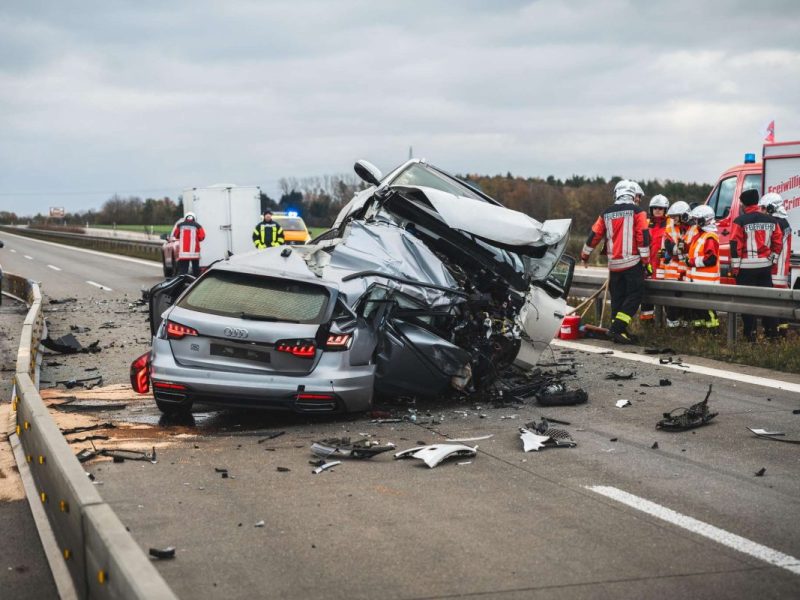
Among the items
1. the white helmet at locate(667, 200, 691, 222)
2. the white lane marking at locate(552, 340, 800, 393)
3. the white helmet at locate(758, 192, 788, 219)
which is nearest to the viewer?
the white lane marking at locate(552, 340, 800, 393)

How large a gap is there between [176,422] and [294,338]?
1.39m

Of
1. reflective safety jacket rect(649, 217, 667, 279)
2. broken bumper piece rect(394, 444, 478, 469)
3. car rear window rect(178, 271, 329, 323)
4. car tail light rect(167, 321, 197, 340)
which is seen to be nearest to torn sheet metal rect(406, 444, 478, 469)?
broken bumper piece rect(394, 444, 478, 469)

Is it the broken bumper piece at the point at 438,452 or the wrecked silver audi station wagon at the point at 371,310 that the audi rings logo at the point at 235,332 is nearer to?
the wrecked silver audi station wagon at the point at 371,310

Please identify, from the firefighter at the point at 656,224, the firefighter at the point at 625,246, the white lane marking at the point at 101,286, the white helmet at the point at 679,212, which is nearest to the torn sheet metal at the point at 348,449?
→ the firefighter at the point at 625,246

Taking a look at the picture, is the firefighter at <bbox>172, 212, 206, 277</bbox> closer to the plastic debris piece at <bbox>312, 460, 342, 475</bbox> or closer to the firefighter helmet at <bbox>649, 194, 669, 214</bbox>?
the firefighter helmet at <bbox>649, 194, 669, 214</bbox>

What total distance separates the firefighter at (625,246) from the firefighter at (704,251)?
131cm

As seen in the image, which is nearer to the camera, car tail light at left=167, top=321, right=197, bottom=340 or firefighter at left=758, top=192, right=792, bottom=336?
car tail light at left=167, top=321, right=197, bottom=340

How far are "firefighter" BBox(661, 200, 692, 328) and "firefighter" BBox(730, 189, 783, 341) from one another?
1.52 m

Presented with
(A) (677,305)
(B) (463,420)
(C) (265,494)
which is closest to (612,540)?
(C) (265,494)

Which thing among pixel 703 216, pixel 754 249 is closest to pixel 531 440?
pixel 754 249

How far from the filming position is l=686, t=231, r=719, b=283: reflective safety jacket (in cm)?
1405

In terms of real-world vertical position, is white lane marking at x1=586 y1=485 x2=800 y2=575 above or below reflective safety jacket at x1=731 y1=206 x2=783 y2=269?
below

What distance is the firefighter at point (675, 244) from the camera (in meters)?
14.9

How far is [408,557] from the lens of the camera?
470cm
